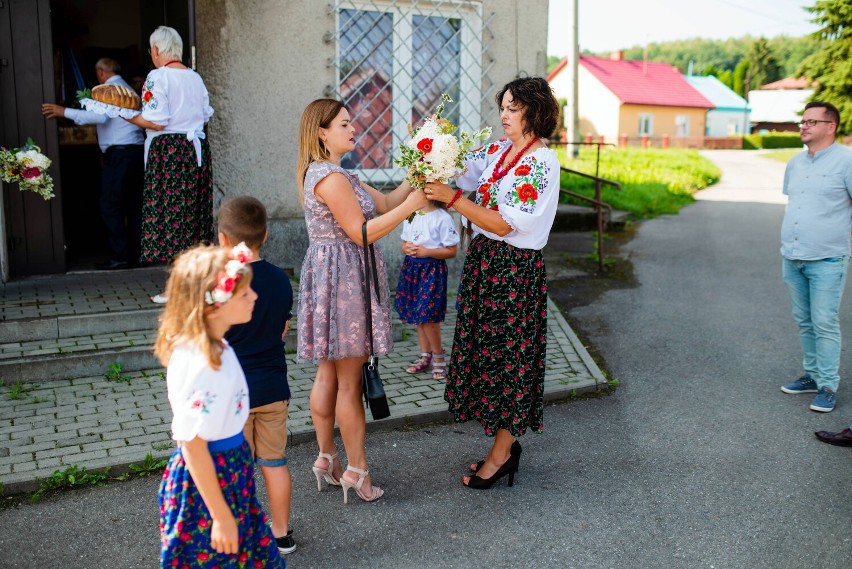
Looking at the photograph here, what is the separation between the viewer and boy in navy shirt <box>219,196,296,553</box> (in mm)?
3174

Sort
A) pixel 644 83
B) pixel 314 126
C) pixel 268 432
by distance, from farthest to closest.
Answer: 1. pixel 644 83
2. pixel 314 126
3. pixel 268 432

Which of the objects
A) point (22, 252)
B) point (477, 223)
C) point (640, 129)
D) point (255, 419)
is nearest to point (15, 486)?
point (255, 419)

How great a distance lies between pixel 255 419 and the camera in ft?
11.0

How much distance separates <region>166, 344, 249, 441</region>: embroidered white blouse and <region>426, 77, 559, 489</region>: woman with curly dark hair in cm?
164

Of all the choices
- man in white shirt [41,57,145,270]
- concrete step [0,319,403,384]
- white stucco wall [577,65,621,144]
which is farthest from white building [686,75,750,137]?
concrete step [0,319,403,384]

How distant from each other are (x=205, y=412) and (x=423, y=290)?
3364 mm

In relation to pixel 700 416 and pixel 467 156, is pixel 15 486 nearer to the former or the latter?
pixel 467 156

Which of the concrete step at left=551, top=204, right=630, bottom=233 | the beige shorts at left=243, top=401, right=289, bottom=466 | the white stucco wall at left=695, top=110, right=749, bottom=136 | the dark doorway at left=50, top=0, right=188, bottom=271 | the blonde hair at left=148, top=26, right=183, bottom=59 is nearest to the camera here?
the beige shorts at left=243, top=401, right=289, bottom=466

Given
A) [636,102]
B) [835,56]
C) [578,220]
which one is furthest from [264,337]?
[636,102]

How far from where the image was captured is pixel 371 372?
3904 millimetres

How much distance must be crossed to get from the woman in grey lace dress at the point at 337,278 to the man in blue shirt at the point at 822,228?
3217 mm

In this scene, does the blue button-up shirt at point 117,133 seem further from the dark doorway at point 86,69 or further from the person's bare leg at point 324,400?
the person's bare leg at point 324,400

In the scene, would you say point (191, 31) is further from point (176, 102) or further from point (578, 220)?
point (578, 220)

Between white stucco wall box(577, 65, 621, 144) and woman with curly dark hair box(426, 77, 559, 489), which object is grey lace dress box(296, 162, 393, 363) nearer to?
woman with curly dark hair box(426, 77, 559, 489)
